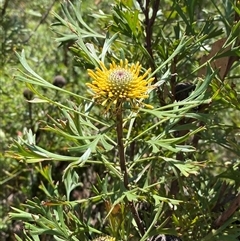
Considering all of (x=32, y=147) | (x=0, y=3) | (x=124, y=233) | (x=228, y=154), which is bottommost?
(x=228, y=154)

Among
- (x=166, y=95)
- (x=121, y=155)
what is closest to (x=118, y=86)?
(x=121, y=155)

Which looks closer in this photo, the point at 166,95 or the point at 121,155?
the point at 121,155

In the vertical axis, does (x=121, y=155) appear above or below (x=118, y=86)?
below

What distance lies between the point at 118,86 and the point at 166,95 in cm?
28

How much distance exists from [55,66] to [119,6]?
117 cm

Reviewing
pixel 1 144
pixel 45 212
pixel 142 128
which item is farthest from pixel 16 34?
pixel 45 212

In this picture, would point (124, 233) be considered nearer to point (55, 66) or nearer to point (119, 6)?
point (119, 6)

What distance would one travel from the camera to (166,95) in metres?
1.05

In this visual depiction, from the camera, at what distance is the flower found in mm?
792

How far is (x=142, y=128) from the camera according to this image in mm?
1062

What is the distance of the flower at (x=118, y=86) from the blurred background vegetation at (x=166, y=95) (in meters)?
0.07

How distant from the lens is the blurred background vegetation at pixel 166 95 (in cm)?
92

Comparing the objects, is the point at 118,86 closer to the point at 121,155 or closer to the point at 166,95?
the point at 121,155

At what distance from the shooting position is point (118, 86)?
789 mm
